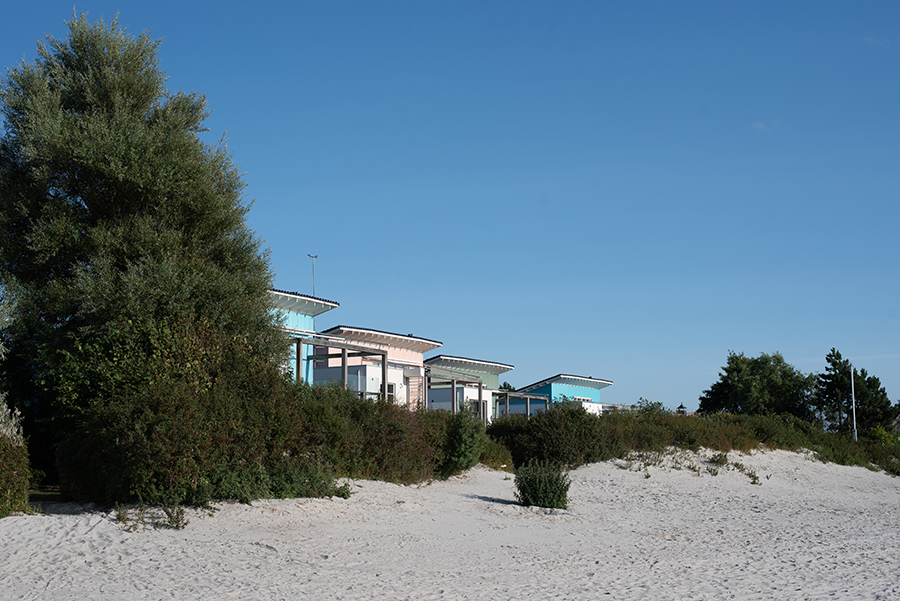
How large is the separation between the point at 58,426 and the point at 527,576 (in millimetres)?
9677

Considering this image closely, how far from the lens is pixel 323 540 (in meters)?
10.1

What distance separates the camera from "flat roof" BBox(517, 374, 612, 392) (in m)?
50.8

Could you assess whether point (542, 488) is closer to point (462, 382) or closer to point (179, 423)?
point (179, 423)

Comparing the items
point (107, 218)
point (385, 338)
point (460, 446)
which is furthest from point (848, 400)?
point (107, 218)

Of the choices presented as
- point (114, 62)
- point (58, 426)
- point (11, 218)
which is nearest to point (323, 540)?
point (58, 426)

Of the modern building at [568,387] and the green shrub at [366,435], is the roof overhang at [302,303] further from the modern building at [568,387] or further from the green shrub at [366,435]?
the modern building at [568,387]

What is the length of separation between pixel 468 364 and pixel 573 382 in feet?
37.3

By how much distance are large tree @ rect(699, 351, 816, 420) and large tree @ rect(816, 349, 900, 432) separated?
1.99 metres

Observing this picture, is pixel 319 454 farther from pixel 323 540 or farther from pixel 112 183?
pixel 112 183

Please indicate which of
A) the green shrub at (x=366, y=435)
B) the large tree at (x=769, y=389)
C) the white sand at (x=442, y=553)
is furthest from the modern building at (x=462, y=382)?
the large tree at (x=769, y=389)

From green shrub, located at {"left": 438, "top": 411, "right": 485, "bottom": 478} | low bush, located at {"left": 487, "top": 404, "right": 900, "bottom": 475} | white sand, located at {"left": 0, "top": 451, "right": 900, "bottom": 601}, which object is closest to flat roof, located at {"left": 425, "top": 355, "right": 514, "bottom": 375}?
low bush, located at {"left": 487, "top": 404, "right": 900, "bottom": 475}

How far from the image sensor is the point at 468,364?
146ft

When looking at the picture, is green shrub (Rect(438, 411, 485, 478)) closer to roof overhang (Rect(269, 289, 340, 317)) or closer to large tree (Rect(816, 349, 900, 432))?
roof overhang (Rect(269, 289, 340, 317))

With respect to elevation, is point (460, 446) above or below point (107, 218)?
below
